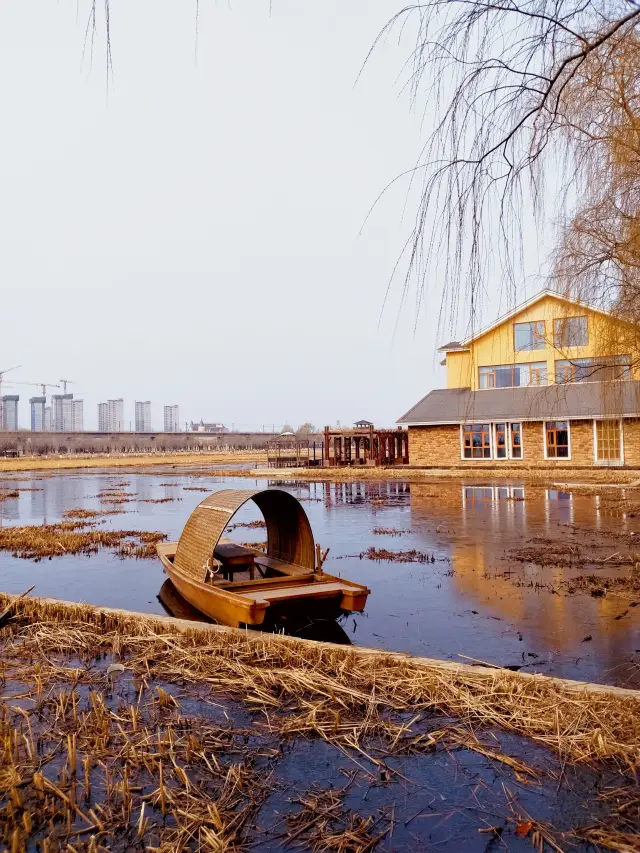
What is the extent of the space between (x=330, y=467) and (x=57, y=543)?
30.7 metres

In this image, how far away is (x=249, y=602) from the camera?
745 cm

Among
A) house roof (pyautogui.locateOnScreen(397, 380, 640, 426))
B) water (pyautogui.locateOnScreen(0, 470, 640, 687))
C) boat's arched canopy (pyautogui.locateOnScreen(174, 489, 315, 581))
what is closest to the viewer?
water (pyautogui.locateOnScreen(0, 470, 640, 687))

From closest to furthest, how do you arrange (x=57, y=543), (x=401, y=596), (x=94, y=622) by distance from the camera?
(x=94, y=622) < (x=401, y=596) < (x=57, y=543)

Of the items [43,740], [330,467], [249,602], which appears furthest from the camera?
[330,467]

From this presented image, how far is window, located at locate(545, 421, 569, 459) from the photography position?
1345 inches

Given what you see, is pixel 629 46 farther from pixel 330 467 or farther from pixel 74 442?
pixel 74 442

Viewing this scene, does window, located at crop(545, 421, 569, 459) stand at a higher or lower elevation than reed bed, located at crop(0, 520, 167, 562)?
higher

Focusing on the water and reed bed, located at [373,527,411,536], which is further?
reed bed, located at [373,527,411,536]

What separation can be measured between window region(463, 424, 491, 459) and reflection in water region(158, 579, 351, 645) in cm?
2899

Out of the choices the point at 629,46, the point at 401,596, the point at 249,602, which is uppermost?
the point at 629,46

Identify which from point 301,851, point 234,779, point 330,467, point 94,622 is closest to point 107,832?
point 234,779

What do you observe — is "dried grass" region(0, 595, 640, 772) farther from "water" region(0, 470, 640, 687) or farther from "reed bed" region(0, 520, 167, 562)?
"reed bed" region(0, 520, 167, 562)

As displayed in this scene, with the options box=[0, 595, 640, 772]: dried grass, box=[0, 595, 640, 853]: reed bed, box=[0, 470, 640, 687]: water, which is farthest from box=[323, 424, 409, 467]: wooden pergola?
box=[0, 595, 640, 853]: reed bed

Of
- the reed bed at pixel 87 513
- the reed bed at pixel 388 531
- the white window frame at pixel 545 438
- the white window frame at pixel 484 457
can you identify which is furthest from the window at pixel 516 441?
the reed bed at pixel 87 513
